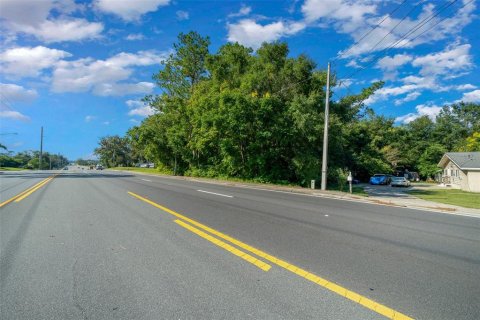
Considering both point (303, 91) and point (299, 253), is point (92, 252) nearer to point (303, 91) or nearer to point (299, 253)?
point (299, 253)

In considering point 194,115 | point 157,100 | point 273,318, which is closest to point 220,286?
point 273,318

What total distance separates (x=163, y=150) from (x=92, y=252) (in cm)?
3852

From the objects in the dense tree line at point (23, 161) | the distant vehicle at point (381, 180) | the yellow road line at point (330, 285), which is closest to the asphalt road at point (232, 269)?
the yellow road line at point (330, 285)

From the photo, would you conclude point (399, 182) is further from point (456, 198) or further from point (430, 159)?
point (430, 159)

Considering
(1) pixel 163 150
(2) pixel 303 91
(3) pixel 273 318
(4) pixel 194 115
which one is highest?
(2) pixel 303 91

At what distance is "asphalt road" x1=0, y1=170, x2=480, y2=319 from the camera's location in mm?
2947

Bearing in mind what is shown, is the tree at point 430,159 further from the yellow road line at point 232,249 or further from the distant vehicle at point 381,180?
the yellow road line at point 232,249

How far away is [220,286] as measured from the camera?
343 cm

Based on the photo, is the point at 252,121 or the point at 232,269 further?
the point at 252,121

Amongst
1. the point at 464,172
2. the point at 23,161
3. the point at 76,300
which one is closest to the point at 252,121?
the point at 76,300

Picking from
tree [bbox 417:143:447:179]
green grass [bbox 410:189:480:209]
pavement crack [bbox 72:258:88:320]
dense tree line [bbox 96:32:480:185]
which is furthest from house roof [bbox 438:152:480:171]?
pavement crack [bbox 72:258:88:320]

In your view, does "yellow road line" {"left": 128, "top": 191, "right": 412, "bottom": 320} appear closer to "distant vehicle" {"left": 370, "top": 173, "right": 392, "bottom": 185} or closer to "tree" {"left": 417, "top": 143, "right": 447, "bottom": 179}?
"distant vehicle" {"left": 370, "top": 173, "right": 392, "bottom": 185}

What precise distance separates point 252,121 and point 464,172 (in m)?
27.2

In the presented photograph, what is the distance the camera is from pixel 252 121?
2633 cm
